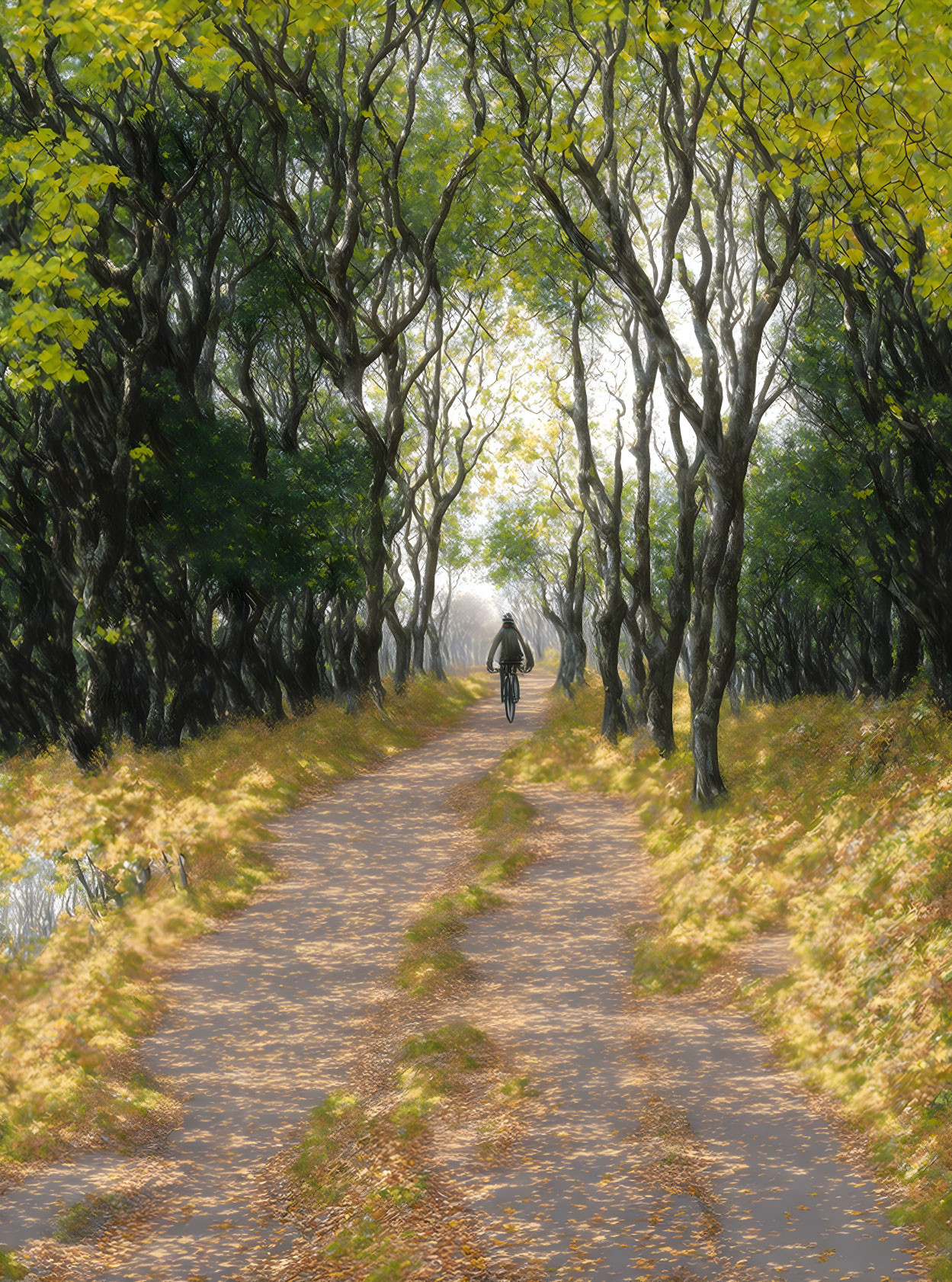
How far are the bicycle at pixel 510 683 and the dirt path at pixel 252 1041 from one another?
7.22 metres

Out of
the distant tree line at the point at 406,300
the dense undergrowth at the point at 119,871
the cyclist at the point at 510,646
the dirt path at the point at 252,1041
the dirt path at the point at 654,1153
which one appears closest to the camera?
the dirt path at the point at 654,1153

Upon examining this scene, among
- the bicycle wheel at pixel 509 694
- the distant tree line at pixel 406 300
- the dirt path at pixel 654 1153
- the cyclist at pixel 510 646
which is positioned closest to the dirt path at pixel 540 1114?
the dirt path at pixel 654 1153

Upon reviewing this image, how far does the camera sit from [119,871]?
1251 centimetres

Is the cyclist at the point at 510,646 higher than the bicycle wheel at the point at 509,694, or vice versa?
the cyclist at the point at 510,646

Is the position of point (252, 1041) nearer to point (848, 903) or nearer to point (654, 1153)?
point (654, 1153)

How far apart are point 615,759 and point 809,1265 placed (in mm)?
13233

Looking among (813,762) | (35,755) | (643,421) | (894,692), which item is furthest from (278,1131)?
(35,755)

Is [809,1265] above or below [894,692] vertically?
below

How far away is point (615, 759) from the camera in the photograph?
17906mm

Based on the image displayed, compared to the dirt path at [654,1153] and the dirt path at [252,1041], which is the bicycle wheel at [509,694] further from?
the dirt path at [654,1153]

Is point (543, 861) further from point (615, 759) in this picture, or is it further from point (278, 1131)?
point (278, 1131)

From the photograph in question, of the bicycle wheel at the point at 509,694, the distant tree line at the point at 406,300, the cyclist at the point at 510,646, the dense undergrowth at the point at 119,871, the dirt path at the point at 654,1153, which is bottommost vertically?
the dirt path at the point at 654,1153

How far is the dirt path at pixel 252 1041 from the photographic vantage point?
5.38 meters

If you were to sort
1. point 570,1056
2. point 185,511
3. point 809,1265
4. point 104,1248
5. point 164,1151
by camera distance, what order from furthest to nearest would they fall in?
point 185,511 < point 570,1056 < point 164,1151 < point 104,1248 < point 809,1265
